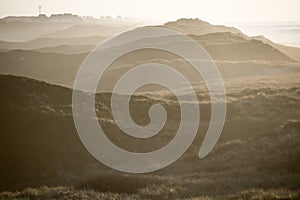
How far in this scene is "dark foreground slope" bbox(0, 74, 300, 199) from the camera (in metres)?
20.6

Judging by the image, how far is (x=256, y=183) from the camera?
20062mm

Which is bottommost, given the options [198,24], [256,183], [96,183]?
[96,183]

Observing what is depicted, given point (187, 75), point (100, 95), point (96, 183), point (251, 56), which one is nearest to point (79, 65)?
point (187, 75)

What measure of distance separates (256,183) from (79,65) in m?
76.3

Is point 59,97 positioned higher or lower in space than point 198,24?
lower

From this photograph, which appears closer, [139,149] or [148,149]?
[139,149]

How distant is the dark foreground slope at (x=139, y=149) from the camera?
811 inches

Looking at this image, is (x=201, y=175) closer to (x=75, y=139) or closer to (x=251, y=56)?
(x=75, y=139)

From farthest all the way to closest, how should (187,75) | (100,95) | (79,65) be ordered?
(79,65)
(187,75)
(100,95)

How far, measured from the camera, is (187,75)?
74812mm

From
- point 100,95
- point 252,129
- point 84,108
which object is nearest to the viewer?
point 252,129

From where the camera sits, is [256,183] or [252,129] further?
[252,129]

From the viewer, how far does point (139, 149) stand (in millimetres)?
31953

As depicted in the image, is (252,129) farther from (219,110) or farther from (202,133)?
(219,110)
